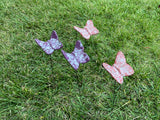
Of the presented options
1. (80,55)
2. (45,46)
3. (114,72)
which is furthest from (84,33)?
(114,72)

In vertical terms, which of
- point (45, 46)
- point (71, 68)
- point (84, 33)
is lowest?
point (71, 68)

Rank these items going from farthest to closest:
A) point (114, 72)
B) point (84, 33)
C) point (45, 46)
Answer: point (84, 33) < point (45, 46) < point (114, 72)

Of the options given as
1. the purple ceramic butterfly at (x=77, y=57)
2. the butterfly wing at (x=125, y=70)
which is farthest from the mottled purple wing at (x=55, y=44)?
the butterfly wing at (x=125, y=70)

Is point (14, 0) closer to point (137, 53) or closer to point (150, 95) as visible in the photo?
point (137, 53)

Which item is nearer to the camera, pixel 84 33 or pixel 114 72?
pixel 114 72

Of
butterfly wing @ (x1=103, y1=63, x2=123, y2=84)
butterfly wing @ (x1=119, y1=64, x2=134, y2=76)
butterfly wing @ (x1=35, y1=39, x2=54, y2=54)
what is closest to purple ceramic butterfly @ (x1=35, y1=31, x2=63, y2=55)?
butterfly wing @ (x1=35, y1=39, x2=54, y2=54)

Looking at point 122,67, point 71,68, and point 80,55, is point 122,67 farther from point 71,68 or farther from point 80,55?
point 71,68

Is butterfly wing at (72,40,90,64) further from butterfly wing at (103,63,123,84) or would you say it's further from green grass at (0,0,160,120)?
green grass at (0,0,160,120)

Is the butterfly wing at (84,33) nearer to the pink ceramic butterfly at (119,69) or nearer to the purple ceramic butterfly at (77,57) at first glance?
the purple ceramic butterfly at (77,57)
